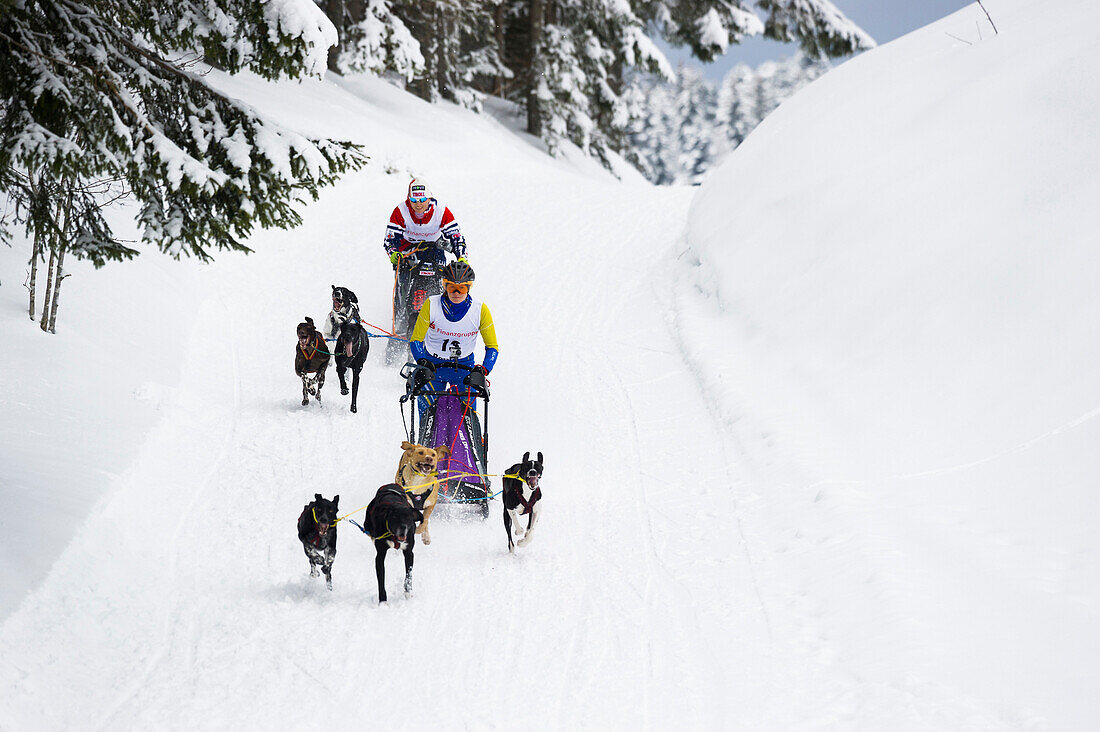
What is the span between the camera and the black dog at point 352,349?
8852 mm

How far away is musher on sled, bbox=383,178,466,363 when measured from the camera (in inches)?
436

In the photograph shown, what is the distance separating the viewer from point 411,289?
438 inches

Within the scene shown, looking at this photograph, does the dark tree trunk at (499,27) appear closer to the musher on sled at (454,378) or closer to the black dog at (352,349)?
the black dog at (352,349)

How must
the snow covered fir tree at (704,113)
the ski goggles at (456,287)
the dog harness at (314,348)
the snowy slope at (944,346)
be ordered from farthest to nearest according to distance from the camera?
the snow covered fir tree at (704,113), the dog harness at (314,348), the ski goggles at (456,287), the snowy slope at (944,346)

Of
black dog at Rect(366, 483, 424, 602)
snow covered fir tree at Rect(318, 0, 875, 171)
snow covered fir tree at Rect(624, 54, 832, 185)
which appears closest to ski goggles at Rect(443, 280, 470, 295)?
black dog at Rect(366, 483, 424, 602)

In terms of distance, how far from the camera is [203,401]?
8648 mm

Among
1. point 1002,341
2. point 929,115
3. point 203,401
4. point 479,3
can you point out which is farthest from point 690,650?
point 479,3

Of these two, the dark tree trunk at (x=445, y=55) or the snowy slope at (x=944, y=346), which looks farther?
the dark tree trunk at (x=445, y=55)

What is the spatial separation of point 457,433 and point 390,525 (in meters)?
1.80

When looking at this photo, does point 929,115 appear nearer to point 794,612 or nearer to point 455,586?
point 794,612

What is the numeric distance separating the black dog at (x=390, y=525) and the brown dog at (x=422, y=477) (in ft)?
0.94

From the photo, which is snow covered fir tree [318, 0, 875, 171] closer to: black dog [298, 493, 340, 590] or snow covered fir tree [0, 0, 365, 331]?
snow covered fir tree [0, 0, 365, 331]

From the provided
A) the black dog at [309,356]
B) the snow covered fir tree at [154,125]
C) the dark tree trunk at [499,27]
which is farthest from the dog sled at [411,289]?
the dark tree trunk at [499,27]

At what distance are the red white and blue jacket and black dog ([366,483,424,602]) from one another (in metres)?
6.33
